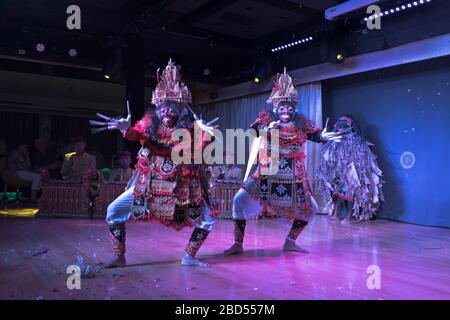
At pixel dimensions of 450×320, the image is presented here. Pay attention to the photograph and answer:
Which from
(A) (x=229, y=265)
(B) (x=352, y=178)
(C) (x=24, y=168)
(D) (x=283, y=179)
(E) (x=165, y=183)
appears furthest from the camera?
(C) (x=24, y=168)

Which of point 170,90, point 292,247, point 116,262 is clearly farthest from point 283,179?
point 116,262

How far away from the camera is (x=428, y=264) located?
155 inches

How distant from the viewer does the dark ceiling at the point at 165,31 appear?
24.4ft

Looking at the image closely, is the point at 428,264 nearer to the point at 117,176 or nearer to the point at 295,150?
the point at 295,150

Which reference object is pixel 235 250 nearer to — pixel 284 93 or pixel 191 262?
pixel 191 262

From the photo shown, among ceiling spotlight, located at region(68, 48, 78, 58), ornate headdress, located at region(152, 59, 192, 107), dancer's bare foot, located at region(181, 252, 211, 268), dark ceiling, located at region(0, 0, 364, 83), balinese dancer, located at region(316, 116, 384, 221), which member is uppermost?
dark ceiling, located at region(0, 0, 364, 83)

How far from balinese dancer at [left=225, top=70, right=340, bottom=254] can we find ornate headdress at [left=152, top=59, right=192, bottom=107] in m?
1.00

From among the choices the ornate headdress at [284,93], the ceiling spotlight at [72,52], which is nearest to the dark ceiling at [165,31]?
the ceiling spotlight at [72,52]

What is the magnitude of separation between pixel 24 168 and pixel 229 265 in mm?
6630

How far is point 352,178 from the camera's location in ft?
23.8

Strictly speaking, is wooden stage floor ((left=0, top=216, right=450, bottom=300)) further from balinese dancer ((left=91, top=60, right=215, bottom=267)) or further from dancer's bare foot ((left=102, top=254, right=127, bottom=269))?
balinese dancer ((left=91, top=60, right=215, bottom=267))

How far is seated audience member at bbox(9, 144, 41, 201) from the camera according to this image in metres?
8.73

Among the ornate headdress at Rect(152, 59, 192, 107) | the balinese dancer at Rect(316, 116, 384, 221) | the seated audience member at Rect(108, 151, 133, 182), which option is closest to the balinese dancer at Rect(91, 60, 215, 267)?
the ornate headdress at Rect(152, 59, 192, 107)

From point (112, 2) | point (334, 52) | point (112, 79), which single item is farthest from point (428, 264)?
point (112, 79)
